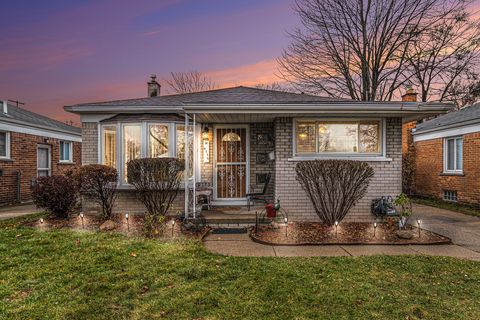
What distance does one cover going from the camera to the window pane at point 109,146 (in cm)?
796

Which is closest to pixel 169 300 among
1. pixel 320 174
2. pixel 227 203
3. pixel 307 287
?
pixel 307 287

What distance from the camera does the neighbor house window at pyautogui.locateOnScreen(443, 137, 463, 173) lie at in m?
10.9

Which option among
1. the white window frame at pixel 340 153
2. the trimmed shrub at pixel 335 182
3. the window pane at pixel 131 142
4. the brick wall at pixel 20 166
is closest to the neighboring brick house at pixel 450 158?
the white window frame at pixel 340 153

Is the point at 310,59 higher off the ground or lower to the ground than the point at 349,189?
higher

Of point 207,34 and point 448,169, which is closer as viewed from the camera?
point 448,169

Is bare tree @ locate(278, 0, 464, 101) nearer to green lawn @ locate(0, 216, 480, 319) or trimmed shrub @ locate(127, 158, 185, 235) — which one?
trimmed shrub @ locate(127, 158, 185, 235)

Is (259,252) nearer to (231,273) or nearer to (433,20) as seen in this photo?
(231,273)

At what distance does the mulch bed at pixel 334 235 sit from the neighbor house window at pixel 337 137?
6.06ft

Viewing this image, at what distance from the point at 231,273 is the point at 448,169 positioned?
11.5 metres

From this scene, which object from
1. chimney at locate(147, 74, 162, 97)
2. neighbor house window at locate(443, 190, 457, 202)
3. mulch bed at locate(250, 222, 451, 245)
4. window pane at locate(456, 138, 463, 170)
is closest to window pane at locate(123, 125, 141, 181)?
chimney at locate(147, 74, 162, 97)

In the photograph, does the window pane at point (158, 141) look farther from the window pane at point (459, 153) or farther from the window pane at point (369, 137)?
the window pane at point (459, 153)

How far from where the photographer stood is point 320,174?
251 inches

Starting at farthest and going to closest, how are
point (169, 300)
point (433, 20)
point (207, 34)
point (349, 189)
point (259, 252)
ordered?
point (433, 20)
point (207, 34)
point (349, 189)
point (259, 252)
point (169, 300)

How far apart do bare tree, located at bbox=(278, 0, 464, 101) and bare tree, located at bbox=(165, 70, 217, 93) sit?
9568 millimetres
